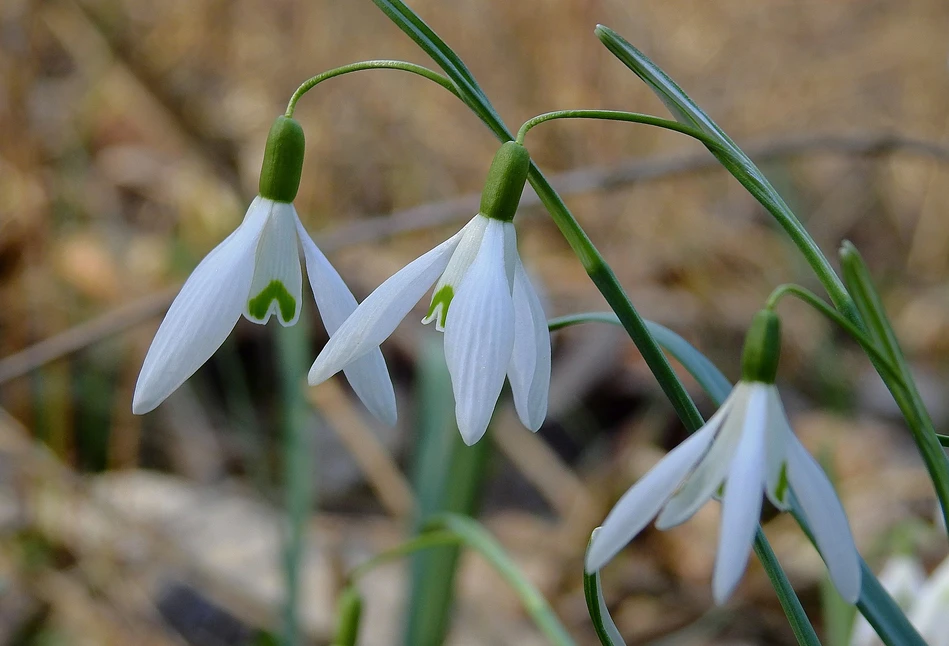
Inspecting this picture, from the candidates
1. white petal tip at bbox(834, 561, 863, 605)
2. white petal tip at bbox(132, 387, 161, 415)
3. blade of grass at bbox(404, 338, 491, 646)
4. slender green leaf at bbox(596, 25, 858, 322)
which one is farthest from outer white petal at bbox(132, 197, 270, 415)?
blade of grass at bbox(404, 338, 491, 646)

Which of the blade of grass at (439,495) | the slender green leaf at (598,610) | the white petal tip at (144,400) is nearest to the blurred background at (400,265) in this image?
Result: the blade of grass at (439,495)

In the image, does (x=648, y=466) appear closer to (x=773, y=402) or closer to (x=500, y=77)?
(x=773, y=402)

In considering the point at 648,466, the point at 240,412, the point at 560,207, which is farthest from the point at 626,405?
the point at 560,207

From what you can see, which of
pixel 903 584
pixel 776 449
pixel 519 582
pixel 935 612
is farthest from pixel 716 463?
pixel 903 584

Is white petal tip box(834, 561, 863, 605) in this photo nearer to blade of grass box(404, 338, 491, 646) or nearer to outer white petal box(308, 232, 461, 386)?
outer white petal box(308, 232, 461, 386)

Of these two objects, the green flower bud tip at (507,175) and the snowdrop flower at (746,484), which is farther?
the green flower bud tip at (507,175)

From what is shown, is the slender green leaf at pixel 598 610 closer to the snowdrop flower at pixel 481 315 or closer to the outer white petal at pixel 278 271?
the snowdrop flower at pixel 481 315
